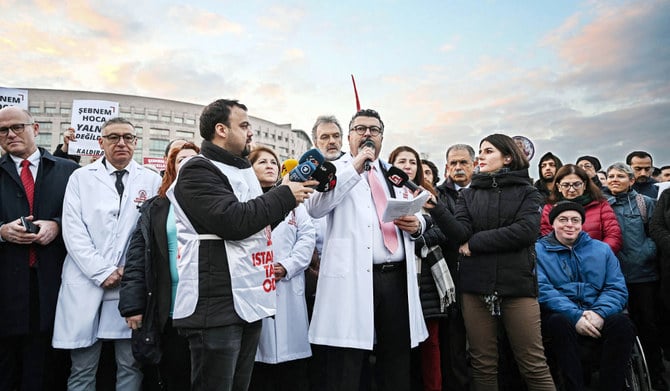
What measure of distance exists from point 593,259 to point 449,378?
6.13 ft

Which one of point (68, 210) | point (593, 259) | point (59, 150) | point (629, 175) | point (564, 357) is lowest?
point (564, 357)

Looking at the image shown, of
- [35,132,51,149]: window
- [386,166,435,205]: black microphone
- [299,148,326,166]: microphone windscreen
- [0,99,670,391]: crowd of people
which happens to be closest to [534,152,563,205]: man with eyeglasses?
[0,99,670,391]: crowd of people

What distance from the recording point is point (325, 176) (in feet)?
9.09

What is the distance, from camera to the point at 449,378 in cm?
416

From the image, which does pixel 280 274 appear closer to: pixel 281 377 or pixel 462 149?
pixel 281 377

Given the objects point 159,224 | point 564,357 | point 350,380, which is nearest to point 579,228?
point 564,357

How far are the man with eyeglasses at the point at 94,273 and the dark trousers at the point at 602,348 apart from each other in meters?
3.69

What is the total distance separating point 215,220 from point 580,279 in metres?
3.76

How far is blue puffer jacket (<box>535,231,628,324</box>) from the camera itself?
4023 mm

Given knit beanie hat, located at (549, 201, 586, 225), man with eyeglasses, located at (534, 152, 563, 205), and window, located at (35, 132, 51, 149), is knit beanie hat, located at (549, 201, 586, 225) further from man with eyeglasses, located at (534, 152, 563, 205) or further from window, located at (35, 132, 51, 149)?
window, located at (35, 132, 51, 149)

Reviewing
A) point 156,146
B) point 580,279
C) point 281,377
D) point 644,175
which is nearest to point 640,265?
point 580,279

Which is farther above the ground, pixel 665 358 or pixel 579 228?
pixel 579 228

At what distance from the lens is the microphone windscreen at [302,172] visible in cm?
257

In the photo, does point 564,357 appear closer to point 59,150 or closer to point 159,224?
point 159,224
